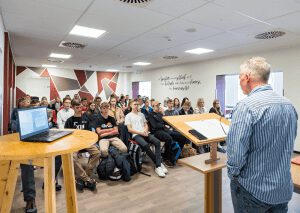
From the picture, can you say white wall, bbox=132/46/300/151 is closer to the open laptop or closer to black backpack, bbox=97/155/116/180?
black backpack, bbox=97/155/116/180

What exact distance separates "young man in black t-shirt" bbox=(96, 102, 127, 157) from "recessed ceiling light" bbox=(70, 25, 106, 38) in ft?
4.61

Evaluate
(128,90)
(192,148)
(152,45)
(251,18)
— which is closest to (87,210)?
(192,148)

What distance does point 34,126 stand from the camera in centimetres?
164

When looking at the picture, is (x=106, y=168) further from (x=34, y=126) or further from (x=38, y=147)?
(x=38, y=147)

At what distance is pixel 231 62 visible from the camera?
6.57m

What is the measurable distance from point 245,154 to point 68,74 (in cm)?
1025

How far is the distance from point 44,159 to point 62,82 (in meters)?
9.53

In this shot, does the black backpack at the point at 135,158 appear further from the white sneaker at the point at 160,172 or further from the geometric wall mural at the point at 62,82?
the geometric wall mural at the point at 62,82

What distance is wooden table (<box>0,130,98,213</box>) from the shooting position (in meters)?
1.16

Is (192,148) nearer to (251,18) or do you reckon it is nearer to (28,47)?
(251,18)

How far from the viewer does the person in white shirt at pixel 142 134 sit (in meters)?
3.89

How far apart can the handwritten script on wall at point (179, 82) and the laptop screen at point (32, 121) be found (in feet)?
21.5

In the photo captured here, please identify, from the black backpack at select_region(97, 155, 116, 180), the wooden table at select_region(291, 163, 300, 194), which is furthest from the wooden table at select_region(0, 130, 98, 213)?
the black backpack at select_region(97, 155, 116, 180)

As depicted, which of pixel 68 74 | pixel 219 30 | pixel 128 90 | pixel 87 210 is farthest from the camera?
pixel 128 90
